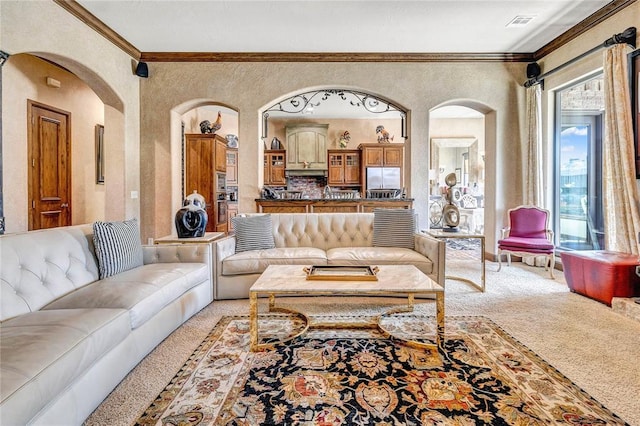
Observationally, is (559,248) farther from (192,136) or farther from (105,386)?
(192,136)

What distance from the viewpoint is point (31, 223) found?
4816mm

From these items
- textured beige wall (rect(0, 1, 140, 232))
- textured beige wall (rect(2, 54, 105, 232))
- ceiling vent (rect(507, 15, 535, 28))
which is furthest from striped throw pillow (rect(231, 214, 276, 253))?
ceiling vent (rect(507, 15, 535, 28))

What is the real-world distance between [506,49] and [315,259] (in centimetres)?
436

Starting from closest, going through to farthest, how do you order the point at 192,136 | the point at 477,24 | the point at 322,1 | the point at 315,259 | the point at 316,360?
the point at 316,360
the point at 315,259
the point at 322,1
the point at 477,24
the point at 192,136

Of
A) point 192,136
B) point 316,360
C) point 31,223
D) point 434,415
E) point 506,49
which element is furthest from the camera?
point 192,136

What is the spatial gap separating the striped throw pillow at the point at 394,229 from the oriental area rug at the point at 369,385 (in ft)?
4.32

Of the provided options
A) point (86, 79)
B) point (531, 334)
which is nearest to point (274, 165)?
point (86, 79)

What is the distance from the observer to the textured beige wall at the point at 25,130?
4.40 meters

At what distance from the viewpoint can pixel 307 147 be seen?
932 centimetres

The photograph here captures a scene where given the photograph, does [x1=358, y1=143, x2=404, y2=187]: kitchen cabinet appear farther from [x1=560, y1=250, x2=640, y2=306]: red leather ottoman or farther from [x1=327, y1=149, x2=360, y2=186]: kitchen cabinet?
[x1=560, y1=250, x2=640, y2=306]: red leather ottoman

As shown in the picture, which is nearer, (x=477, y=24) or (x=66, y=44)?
(x=66, y=44)

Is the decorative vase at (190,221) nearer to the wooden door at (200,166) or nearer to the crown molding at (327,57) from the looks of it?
the crown molding at (327,57)

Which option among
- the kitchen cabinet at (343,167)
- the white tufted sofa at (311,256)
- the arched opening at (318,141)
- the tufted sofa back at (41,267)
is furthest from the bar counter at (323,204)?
the kitchen cabinet at (343,167)

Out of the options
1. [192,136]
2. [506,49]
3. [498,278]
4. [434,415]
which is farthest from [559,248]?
[192,136]
